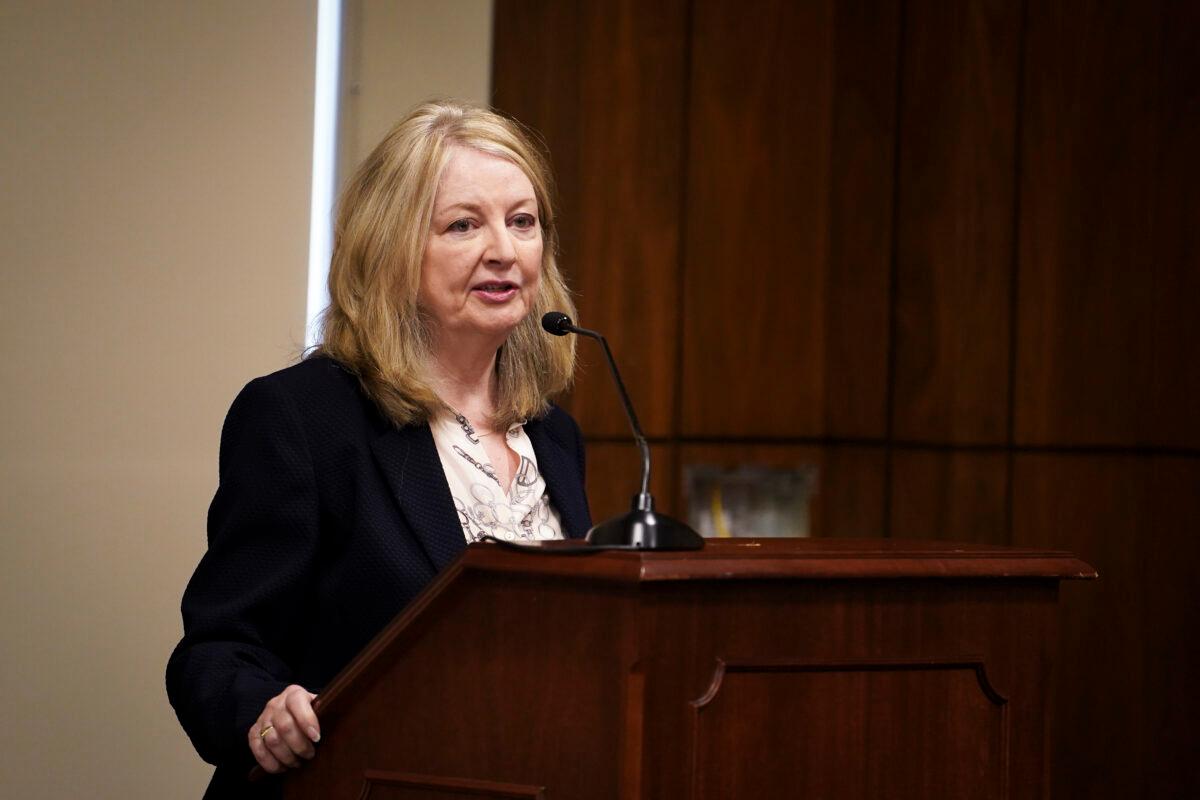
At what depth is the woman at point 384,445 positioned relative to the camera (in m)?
1.74

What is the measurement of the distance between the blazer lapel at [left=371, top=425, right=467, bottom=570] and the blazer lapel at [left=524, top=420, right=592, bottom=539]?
0.27 m

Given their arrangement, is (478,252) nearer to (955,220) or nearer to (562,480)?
(562,480)

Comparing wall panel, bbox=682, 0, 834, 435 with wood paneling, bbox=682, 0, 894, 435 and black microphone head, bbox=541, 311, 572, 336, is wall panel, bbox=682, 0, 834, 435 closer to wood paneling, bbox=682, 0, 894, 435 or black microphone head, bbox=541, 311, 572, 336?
wood paneling, bbox=682, 0, 894, 435

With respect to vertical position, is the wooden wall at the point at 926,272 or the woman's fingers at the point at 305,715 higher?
the wooden wall at the point at 926,272

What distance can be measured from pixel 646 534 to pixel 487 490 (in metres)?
0.62

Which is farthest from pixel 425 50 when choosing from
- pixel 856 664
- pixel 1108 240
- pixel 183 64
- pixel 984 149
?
pixel 856 664

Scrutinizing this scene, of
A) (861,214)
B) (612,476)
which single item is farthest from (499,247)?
(861,214)

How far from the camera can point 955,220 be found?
13.8ft

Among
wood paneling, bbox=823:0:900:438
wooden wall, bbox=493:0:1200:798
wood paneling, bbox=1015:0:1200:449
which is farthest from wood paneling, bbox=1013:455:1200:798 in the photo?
wood paneling, bbox=823:0:900:438

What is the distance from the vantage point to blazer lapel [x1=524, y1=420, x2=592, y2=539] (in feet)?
6.79

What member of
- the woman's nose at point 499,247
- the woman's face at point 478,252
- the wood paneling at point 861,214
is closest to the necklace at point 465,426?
the woman's face at point 478,252

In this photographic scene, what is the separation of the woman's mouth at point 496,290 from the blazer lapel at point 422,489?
23 centimetres

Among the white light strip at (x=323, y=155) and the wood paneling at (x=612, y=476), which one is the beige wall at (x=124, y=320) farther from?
the wood paneling at (x=612, y=476)

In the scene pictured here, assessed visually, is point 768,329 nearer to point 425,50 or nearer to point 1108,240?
point 1108,240
